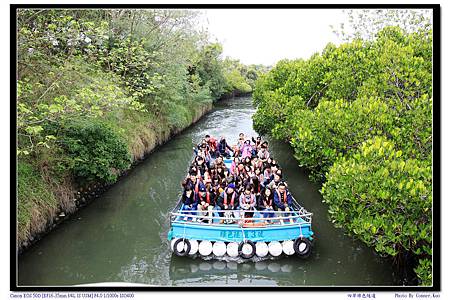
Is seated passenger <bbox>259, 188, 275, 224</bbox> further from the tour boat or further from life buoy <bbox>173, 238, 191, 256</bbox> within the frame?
life buoy <bbox>173, 238, 191, 256</bbox>

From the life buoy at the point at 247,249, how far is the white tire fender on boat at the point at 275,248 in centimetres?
42

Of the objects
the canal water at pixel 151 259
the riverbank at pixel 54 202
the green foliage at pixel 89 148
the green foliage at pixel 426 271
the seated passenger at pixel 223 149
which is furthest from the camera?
Result: the seated passenger at pixel 223 149

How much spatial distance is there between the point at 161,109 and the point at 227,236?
12777 millimetres

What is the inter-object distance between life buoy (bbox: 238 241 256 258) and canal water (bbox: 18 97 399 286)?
0.28 meters

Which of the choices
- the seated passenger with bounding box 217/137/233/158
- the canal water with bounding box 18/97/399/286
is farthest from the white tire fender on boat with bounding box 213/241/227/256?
the seated passenger with bounding box 217/137/233/158

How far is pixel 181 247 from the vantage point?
9.49m

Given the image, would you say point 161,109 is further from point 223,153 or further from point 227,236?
point 227,236

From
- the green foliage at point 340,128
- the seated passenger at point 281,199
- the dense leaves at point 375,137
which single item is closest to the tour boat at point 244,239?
the seated passenger at point 281,199

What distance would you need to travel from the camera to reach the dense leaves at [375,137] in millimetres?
6445

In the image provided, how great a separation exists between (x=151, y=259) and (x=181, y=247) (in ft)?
3.15

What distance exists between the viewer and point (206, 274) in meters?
9.16

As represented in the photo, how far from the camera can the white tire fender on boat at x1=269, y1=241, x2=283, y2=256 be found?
9.41 metres

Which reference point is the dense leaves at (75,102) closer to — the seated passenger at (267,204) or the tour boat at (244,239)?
the tour boat at (244,239)

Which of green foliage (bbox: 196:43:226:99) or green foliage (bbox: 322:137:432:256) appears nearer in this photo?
green foliage (bbox: 322:137:432:256)
